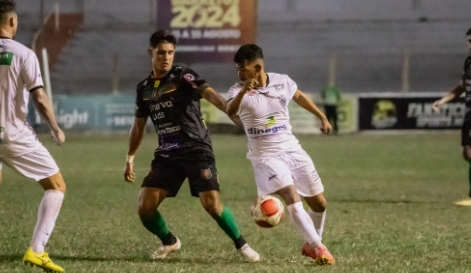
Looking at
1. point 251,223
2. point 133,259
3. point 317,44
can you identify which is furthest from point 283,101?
point 317,44

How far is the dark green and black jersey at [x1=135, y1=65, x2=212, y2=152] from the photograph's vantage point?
23.6ft

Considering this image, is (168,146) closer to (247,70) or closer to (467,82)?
(247,70)

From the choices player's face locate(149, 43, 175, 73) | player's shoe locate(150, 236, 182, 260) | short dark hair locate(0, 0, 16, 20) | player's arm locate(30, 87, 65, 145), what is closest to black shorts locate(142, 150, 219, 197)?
player's shoe locate(150, 236, 182, 260)

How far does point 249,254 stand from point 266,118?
1.10 m

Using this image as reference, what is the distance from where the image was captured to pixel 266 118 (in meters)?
7.20

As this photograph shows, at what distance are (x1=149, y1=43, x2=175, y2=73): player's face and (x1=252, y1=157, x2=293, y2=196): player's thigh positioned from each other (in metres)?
1.07

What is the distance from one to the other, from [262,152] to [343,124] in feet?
67.4

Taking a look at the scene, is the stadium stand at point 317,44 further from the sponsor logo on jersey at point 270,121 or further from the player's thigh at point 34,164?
the player's thigh at point 34,164

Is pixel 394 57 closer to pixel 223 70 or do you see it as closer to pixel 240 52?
pixel 223 70

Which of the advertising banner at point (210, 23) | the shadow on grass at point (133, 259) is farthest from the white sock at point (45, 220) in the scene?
the advertising banner at point (210, 23)

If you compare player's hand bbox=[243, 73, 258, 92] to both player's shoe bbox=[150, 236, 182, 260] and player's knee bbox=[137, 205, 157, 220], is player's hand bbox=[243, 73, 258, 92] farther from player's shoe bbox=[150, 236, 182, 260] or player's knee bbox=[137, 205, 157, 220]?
player's shoe bbox=[150, 236, 182, 260]

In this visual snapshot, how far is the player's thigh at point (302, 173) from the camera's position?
7.22 metres

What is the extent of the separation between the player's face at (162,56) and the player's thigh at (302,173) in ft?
4.04

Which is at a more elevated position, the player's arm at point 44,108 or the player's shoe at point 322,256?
the player's arm at point 44,108
